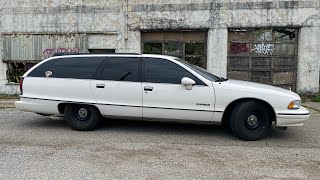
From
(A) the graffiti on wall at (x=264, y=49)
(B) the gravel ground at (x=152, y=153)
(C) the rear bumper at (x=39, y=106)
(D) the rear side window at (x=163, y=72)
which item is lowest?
(B) the gravel ground at (x=152, y=153)

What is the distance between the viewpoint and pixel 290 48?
11773 mm

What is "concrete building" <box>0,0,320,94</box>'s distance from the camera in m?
11.5

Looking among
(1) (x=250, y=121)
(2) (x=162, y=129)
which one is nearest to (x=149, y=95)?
(2) (x=162, y=129)

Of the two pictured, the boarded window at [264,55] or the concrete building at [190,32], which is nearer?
the concrete building at [190,32]

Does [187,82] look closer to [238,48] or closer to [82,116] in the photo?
[82,116]

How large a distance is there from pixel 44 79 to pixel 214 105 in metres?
3.65

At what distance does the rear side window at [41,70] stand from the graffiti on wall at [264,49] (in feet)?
25.7

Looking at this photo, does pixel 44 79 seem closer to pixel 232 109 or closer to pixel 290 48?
pixel 232 109

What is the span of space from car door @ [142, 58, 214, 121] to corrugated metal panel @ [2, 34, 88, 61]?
276 inches

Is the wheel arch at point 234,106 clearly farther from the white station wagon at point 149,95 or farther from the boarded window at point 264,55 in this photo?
the boarded window at point 264,55

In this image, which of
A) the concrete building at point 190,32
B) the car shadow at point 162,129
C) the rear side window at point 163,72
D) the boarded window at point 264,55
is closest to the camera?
the rear side window at point 163,72

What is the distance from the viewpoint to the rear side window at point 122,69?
6449 mm

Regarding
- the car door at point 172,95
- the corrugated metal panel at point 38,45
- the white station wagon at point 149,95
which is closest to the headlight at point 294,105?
the white station wagon at point 149,95

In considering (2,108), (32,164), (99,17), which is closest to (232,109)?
(32,164)
